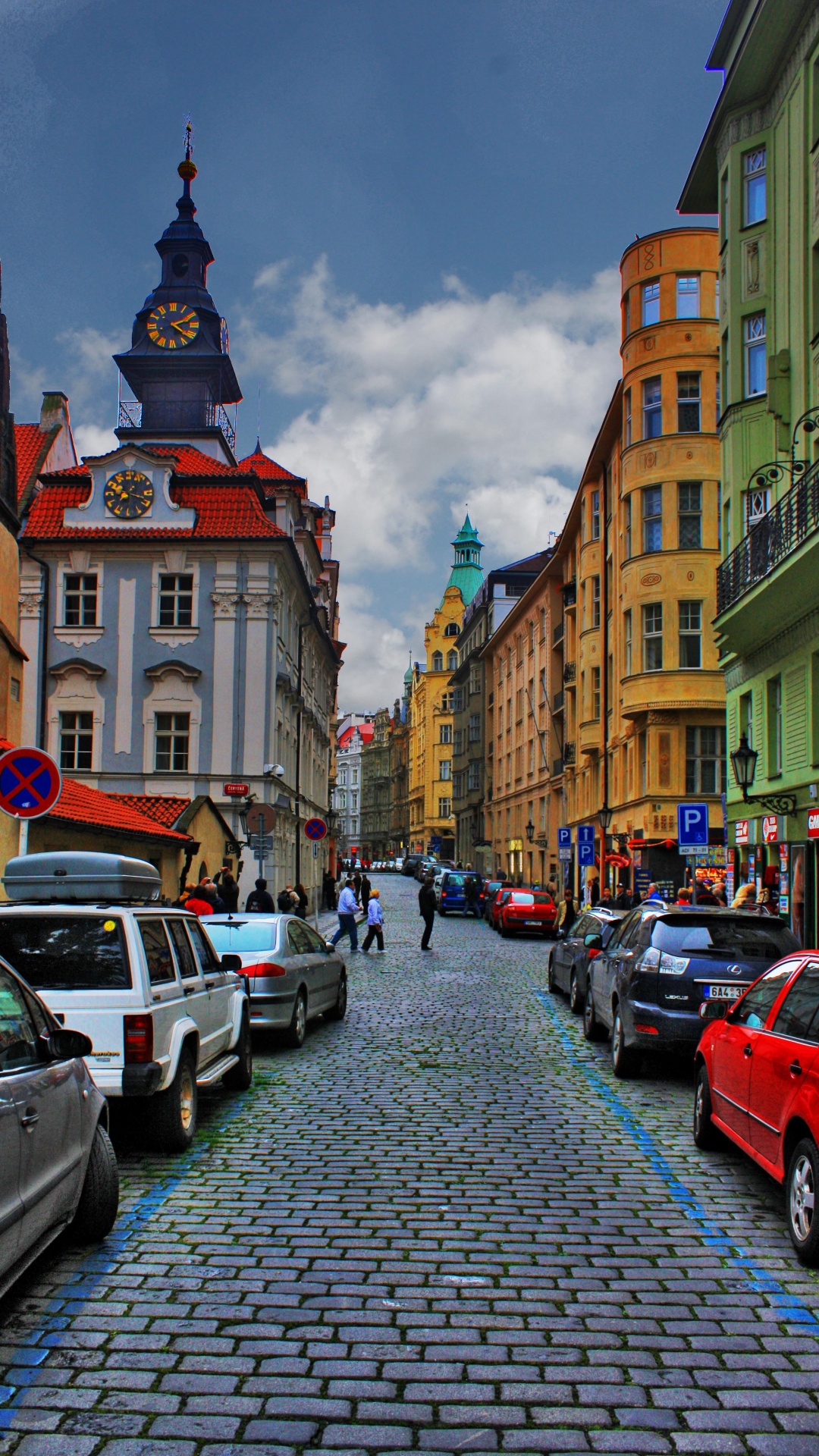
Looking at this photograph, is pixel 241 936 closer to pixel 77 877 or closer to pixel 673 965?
pixel 77 877

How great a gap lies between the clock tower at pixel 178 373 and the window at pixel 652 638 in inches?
720

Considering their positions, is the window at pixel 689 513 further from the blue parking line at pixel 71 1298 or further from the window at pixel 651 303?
the blue parking line at pixel 71 1298

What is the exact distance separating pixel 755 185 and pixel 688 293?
1067cm

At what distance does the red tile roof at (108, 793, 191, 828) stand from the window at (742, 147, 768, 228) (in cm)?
1620

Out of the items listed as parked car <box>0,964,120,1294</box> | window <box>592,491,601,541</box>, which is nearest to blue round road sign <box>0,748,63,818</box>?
parked car <box>0,964,120,1294</box>

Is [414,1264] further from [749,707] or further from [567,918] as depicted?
[567,918]

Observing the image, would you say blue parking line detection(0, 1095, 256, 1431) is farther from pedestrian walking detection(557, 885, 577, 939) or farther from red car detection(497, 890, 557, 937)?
red car detection(497, 890, 557, 937)

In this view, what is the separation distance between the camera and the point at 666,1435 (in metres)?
4.04

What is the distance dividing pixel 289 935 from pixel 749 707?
1320 centimetres

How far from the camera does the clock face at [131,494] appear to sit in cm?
3772

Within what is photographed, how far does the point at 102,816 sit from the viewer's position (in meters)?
19.3

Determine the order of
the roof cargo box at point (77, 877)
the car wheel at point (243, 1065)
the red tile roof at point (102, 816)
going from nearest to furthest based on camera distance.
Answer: the roof cargo box at point (77, 877), the car wheel at point (243, 1065), the red tile roof at point (102, 816)

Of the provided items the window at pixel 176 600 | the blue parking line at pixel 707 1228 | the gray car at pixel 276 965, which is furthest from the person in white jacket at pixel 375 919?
the blue parking line at pixel 707 1228

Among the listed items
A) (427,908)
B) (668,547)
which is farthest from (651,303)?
(427,908)
